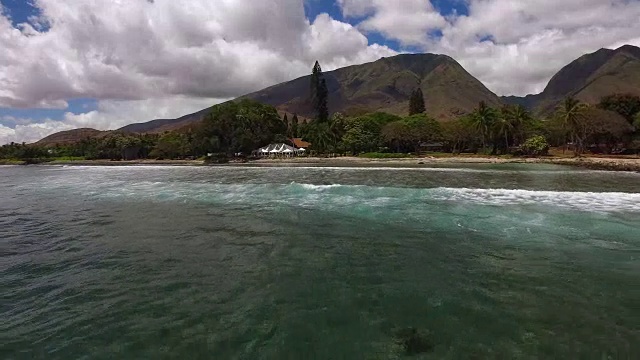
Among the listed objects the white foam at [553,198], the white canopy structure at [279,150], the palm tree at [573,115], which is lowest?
the white foam at [553,198]

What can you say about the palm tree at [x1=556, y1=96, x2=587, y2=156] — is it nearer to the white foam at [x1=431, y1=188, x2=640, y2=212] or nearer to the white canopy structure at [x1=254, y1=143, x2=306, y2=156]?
the white canopy structure at [x1=254, y1=143, x2=306, y2=156]

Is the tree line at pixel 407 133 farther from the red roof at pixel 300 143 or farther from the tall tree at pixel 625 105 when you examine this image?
the red roof at pixel 300 143

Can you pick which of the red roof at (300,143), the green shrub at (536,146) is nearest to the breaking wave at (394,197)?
the green shrub at (536,146)


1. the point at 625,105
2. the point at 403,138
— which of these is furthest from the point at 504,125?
the point at 625,105

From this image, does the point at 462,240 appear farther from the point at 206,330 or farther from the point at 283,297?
the point at 206,330

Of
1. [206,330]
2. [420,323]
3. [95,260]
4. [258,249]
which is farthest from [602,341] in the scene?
[95,260]

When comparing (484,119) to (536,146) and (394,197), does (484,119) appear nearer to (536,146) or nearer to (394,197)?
(536,146)
